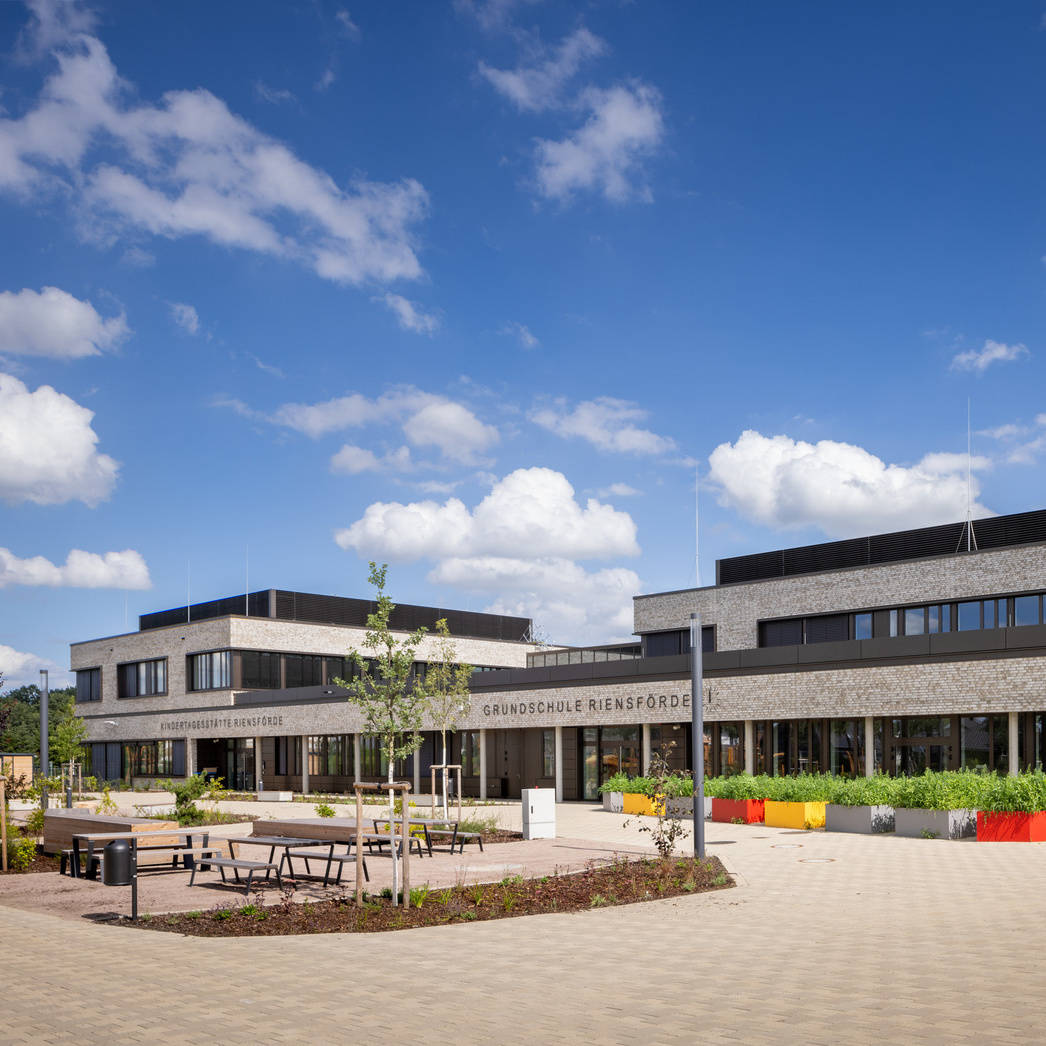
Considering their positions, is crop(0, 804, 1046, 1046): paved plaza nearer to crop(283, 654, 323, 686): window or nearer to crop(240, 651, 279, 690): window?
crop(240, 651, 279, 690): window

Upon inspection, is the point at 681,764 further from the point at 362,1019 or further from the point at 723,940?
the point at 362,1019

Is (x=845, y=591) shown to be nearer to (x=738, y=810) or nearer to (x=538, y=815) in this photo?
(x=738, y=810)

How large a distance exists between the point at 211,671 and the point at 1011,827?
145 feet

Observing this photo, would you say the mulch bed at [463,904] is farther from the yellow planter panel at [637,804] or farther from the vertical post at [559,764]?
the vertical post at [559,764]

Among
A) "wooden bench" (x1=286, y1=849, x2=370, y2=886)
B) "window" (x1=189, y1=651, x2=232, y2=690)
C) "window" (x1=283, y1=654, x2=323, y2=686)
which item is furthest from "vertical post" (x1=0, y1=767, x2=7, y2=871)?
"window" (x1=283, y1=654, x2=323, y2=686)

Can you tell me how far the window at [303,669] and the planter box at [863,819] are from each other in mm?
38730

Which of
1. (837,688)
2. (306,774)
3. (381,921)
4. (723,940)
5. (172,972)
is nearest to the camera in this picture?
(172,972)

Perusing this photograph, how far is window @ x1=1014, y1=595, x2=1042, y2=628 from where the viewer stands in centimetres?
3475

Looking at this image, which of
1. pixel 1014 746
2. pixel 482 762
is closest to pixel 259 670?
pixel 482 762

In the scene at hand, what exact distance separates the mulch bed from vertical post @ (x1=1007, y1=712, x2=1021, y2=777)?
13.2m

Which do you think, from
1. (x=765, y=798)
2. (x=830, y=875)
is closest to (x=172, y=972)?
(x=830, y=875)

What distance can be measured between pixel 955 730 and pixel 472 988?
21970 mm

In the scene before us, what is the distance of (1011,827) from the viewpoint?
21.1 m

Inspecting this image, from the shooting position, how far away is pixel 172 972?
10.0 meters
